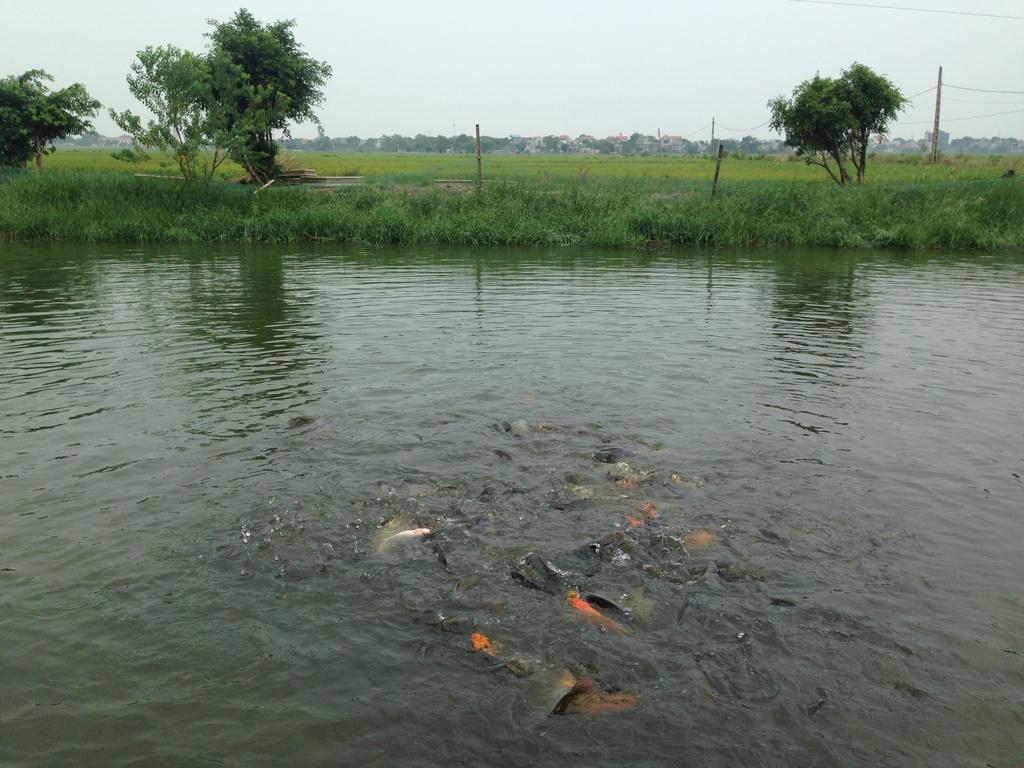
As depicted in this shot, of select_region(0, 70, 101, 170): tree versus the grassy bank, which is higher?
select_region(0, 70, 101, 170): tree

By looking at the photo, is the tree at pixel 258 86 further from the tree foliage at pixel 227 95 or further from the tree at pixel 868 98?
the tree at pixel 868 98

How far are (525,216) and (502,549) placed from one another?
25.3 meters

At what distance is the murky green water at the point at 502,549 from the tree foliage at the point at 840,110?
25.4m

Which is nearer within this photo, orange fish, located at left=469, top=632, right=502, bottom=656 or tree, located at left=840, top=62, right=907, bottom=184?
orange fish, located at left=469, top=632, right=502, bottom=656

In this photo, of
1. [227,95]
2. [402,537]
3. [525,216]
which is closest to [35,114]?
[227,95]

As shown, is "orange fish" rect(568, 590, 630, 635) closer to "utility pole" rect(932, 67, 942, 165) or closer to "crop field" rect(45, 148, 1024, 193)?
"crop field" rect(45, 148, 1024, 193)

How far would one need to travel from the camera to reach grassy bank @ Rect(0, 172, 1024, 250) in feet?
92.0

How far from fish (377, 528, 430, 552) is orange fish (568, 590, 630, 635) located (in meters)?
1.36

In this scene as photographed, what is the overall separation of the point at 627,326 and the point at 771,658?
9.85 meters

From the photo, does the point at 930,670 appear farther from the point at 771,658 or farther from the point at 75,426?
the point at 75,426

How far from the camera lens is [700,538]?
5.96 m

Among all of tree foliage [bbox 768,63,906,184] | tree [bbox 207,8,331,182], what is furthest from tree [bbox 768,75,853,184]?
tree [bbox 207,8,331,182]

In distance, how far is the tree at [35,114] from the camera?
34500mm

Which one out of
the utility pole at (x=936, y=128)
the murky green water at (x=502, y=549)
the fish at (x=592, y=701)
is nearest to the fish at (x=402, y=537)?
the murky green water at (x=502, y=549)
